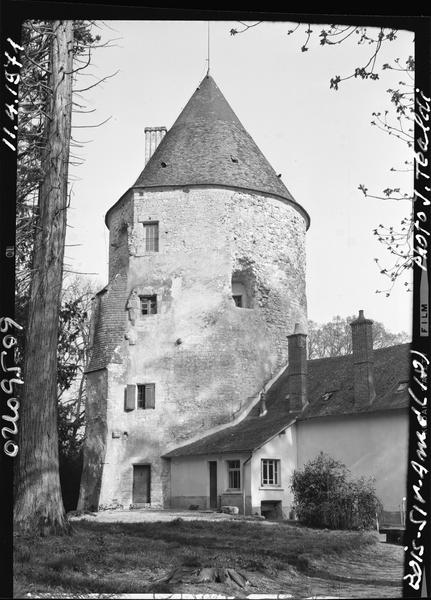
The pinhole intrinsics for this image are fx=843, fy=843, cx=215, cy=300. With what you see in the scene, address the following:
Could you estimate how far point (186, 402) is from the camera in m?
16.8

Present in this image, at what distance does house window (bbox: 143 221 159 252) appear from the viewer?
17000mm

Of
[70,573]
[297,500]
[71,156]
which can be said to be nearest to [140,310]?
[297,500]

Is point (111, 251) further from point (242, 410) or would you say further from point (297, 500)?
point (297, 500)

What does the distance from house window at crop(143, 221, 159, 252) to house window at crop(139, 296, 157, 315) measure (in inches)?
39.4

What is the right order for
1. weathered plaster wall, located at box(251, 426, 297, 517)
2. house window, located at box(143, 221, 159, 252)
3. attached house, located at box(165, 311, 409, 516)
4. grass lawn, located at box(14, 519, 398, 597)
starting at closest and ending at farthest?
grass lawn, located at box(14, 519, 398, 597), attached house, located at box(165, 311, 409, 516), house window, located at box(143, 221, 159, 252), weathered plaster wall, located at box(251, 426, 297, 517)

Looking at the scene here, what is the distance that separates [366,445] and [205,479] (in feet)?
14.8

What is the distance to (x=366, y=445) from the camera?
15477 mm

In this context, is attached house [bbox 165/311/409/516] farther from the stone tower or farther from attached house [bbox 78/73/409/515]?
the stone tower

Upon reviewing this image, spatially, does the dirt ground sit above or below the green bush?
below

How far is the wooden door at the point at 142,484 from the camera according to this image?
18531mm

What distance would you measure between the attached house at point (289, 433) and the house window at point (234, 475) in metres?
0.02

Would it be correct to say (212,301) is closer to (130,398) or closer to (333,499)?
(130,398)

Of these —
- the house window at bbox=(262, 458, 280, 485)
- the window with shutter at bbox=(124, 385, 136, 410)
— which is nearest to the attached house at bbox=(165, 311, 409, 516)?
the house window at bbox=(262, 458, 280, 485)

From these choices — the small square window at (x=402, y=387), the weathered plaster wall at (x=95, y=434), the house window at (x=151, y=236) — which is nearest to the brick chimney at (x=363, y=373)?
the small square window at (x=402, y=387)
